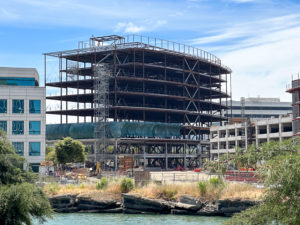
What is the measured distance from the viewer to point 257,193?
5225cm

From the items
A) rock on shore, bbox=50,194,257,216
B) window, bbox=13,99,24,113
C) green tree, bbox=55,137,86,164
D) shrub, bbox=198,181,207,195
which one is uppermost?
window, bbox=13,99,24,113

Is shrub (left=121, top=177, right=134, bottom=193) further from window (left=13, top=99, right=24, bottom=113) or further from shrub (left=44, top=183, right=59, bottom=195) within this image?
window (left=13, top=99, right=24, bottom=113)

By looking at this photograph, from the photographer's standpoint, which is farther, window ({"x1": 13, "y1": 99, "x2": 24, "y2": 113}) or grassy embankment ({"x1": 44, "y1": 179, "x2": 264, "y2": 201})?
window ({"x1": 13, "y1": 99, "x2": 24, "y2": 113})

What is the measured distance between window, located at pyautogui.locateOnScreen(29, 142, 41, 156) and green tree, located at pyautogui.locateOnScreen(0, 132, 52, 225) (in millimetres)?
56421

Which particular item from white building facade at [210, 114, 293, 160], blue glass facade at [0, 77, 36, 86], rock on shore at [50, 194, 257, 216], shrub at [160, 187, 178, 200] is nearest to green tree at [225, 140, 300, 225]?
rock on shore at [50, 194, 257, 216]

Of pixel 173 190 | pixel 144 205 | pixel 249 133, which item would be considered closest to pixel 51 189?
pixel 144 205

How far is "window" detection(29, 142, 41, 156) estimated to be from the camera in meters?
89.1

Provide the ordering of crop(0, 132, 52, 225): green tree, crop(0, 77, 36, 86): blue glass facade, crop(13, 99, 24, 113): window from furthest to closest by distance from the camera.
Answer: crop(0, 77, 36, 86): blue glass facade, crop(13, 99, 24, 113): window, crop(0, 132, 52, 225): green tree

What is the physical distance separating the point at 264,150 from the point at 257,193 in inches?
1114

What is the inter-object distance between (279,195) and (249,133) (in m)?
110

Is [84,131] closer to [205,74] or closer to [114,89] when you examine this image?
[114,89]

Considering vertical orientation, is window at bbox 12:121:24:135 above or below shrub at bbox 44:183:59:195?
above

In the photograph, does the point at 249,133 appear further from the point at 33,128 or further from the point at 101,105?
the point at 33,128

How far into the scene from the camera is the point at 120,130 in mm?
121812
